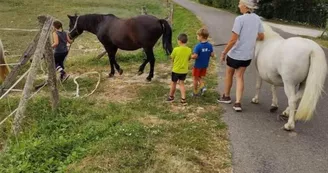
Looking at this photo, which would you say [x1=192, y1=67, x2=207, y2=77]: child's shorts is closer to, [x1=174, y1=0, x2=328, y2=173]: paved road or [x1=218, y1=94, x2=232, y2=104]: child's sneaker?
[x1=218, y1=94, x2=232, y2=104]: child's sneaker

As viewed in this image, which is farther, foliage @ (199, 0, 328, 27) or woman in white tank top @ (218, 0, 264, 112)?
foliage @ (199, 0, 328, 27)

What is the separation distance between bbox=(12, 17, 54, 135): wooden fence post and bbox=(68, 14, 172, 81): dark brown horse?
221 centimetres

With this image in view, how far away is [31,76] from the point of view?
5.32 m

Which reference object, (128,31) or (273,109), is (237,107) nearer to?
(273,109)

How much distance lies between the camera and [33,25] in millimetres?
19672

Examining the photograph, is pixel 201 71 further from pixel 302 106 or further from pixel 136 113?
pixel 302 106

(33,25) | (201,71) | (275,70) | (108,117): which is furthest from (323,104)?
(33,25)

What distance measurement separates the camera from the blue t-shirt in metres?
6.46

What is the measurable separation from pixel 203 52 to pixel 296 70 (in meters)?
1.73

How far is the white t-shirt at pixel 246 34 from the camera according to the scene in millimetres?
5816

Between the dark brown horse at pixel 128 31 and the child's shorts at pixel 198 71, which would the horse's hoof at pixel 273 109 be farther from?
the dark brown horse at pixel 128 31

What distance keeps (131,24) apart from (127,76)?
134 cm

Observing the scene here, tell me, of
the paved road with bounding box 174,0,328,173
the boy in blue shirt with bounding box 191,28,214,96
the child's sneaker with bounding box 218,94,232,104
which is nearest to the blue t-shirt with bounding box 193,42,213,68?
the boy in blue shirt with bounding box 191,28,214,96

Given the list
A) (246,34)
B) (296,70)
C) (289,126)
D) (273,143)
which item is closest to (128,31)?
(246,34)
